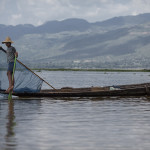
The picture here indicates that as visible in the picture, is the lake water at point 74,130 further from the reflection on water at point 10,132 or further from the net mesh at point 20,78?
the net mesh at point 20,78

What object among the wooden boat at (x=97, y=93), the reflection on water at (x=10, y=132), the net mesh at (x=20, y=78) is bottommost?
the reflection on water at (x=10, y=132)

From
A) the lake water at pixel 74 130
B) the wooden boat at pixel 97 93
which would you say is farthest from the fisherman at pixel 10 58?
the lake water at pixel 74 130

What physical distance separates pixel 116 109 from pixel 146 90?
25.9 ft

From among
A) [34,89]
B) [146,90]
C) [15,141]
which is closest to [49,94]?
[34,89]

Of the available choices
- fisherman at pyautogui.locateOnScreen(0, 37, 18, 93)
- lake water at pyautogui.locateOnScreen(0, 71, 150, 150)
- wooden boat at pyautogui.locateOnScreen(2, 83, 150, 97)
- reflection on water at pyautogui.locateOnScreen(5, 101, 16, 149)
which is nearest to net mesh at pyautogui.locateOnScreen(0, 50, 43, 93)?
wooden boat at pyautogui.locateOnScreen(2, 83, 150, 97)

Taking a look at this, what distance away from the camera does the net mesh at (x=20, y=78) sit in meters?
24.0

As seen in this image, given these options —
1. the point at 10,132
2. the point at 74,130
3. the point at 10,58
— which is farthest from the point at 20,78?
the point at 10,132

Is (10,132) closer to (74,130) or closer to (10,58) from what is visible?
(74,130)

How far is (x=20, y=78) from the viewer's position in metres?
24.2

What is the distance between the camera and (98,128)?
487 inches

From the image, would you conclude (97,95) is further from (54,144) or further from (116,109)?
(54,144)

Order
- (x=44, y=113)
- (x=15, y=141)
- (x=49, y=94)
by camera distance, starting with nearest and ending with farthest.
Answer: (x=15, y=141) < (x=44, y=113) < (x=49, y=94)

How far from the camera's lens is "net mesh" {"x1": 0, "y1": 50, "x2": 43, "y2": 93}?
24.0 metres

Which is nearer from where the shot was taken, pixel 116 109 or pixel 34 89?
pixel 116 109
